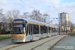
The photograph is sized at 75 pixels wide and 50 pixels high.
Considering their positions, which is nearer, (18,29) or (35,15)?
(18,29)

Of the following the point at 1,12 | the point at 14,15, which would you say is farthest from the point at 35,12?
the point at 1,12

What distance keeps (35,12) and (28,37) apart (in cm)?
3317

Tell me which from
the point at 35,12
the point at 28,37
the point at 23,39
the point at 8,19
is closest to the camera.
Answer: the point at 23,39

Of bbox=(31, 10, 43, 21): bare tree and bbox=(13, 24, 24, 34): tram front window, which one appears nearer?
bbox=(13, 24, 24, 34): tram front window

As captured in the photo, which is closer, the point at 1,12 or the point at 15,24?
the point at 15,24

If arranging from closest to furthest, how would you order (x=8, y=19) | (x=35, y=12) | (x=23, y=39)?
(x=23, y=39) < (x=35, y=12) < (x=8, y=19)

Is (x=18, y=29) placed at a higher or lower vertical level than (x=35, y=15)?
lower

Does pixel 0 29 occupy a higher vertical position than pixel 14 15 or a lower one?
lower

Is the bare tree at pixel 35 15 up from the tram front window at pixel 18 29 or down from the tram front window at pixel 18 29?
up

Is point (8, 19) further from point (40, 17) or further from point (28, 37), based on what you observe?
point (28, 37)

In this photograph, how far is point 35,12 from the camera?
1940 inches

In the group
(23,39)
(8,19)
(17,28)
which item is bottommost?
(23,39)

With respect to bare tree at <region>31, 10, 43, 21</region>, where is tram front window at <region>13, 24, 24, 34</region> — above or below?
below

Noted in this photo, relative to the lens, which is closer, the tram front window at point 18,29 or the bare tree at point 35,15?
Result: the tram front window at point 18,29
